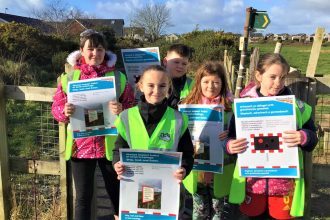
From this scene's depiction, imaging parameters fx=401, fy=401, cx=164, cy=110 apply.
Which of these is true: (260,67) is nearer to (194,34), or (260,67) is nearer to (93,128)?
(93,128)

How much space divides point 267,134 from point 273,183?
39 cm

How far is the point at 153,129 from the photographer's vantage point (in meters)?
3.09

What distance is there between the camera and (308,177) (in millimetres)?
3516

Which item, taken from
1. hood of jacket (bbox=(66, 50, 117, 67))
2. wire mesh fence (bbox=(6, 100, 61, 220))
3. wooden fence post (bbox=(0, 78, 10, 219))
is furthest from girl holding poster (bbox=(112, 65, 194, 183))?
wooden fence post (bbox=(0, 78, 10, 219))

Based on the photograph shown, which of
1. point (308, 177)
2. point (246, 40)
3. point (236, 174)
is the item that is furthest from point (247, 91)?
point (246, 40)

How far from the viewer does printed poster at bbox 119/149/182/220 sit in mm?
2896

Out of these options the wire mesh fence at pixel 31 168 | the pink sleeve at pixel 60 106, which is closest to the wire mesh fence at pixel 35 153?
the wire mesh fence at pixel 31 168

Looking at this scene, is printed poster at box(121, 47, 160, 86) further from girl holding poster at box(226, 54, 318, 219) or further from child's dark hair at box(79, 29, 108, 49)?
girl holding poster at box(226, 54, 318, 219)

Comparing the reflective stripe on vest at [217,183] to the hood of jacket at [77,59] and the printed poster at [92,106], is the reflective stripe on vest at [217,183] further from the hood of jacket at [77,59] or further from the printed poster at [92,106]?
the hood of jacket at [77,59]

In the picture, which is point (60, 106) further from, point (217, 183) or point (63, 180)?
point (217, 183)

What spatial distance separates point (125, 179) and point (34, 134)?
5.24 meters

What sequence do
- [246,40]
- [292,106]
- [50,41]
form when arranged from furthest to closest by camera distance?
1. [50,41]
2. [246,40]
3. [292,106]

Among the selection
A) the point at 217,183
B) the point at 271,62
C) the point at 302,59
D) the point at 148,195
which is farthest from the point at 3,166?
the point at 302,59

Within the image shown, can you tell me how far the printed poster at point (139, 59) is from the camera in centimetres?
429
